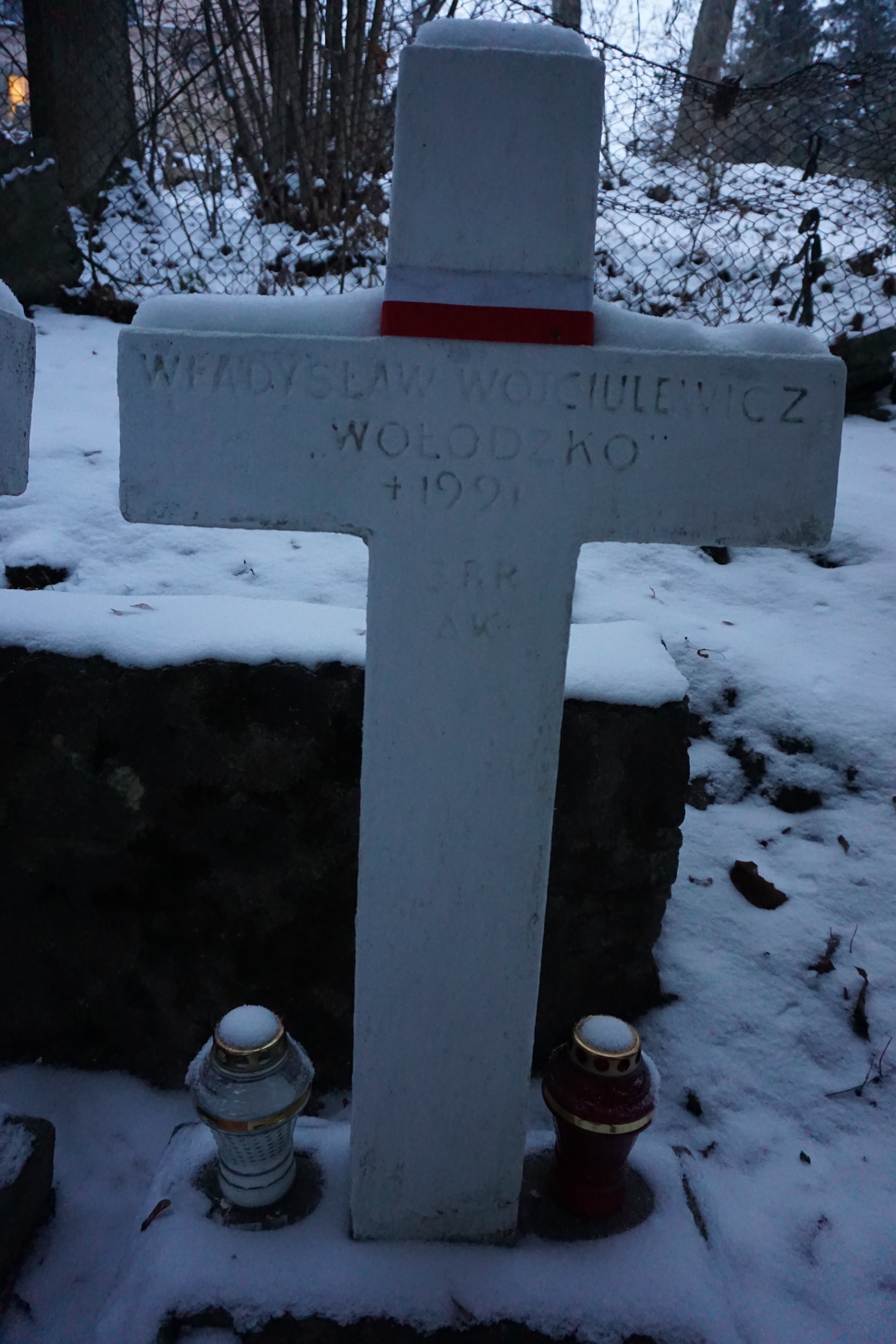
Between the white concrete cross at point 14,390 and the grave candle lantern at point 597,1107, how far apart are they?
1.50m

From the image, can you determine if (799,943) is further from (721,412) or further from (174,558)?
(174,558)

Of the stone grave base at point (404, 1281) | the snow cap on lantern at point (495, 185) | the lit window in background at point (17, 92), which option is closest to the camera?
the snow cap on lantern at point (495, 185)

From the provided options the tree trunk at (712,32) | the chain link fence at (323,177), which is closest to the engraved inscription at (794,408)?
the chain link fence at (323,177)

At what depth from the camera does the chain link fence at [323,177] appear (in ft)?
17.4

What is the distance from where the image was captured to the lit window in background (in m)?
6.23

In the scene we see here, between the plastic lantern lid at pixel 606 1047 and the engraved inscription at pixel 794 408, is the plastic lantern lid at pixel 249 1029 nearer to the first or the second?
the plastic lantern lid at pixel 606 1047

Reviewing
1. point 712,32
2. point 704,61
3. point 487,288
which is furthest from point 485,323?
point 712,32

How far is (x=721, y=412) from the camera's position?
3.97 feet

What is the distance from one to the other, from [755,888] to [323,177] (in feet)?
17.8

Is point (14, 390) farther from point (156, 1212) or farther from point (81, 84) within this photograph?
point (81, 84)

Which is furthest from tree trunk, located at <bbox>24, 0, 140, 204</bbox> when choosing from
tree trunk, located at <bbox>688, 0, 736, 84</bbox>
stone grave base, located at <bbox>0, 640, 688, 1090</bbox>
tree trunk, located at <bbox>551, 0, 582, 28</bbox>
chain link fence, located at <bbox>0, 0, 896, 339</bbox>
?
tree trunk, located at <bbox>688, 0, 736, 84</bbox>

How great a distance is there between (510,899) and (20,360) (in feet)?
4.47

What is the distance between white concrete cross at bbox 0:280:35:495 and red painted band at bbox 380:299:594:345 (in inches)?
31.9

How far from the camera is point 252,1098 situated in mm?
1456
